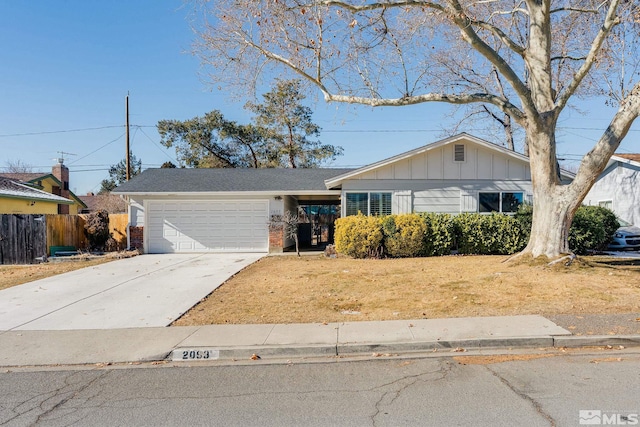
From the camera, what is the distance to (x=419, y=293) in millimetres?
7582

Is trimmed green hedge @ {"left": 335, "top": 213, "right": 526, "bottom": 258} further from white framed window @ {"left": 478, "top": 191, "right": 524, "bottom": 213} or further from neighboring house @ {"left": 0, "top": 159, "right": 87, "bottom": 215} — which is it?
neighboring house @ {"left": 0, "top": 159, "right": 87, "bottom": 215}

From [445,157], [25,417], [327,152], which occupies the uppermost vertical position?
[327,152]

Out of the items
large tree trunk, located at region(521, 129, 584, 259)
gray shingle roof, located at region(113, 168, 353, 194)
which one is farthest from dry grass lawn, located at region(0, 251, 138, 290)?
large tree trunk, located at region(521, 129, 584, 259)

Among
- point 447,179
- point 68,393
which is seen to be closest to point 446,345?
point 68,393

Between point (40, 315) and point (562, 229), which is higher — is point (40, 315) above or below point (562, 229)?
below

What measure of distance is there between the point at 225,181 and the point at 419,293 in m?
11.7

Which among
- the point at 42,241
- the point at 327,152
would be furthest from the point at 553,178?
the point at 327,152

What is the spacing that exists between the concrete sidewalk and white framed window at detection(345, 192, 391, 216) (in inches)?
361

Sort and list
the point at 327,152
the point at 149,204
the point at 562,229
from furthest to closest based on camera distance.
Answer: the point at 327,152 < the point at 149,204 < the point at 562,229

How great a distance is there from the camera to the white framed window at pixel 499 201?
1476 centimetres

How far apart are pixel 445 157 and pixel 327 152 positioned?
1619 cm

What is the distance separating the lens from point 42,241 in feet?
46.8

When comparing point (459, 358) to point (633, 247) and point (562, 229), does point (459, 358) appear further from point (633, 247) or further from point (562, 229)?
point (633, 247)

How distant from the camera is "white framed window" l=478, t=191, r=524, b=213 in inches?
581
